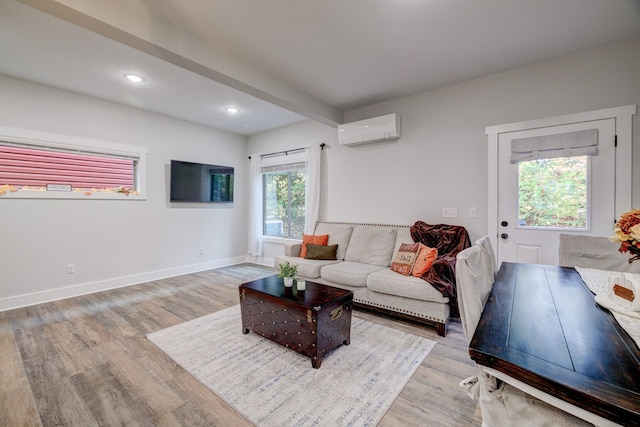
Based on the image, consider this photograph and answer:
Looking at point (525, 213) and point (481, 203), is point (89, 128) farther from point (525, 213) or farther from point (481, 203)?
point (525, 213)

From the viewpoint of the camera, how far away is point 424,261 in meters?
2.88

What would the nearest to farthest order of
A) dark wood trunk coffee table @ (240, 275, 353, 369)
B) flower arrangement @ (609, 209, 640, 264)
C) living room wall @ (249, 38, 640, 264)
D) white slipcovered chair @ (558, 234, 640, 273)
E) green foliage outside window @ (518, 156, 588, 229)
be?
flower arrangement @ (609, 209, 640, 264) → white slipcovered chair @ (558, 234, 640, 273) → dark wood trunk coffee table @ (240, 275, 353, 369) → living room wall @ (249, 38, 640, 264) → green foliage outside window @ (518, 156, 588, 229)

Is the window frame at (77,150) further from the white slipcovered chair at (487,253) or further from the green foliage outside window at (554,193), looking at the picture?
the green foliage outside window at (554,193)

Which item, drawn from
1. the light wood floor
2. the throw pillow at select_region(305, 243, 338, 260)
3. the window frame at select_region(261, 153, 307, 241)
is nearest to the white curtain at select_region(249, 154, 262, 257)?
the window frame at select_region(261, 153, 307, 241)

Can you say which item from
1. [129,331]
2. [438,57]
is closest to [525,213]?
[438,57]

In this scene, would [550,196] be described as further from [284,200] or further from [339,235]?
[284,200]

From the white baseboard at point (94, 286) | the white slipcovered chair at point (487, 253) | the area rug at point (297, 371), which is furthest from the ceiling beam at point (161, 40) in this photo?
the white baseboard at point (94, 286)

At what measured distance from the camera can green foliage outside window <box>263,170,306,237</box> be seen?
17.0 feet

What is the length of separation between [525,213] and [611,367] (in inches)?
103

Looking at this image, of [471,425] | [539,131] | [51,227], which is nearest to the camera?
[471,425]

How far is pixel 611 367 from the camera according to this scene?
783 millimetres

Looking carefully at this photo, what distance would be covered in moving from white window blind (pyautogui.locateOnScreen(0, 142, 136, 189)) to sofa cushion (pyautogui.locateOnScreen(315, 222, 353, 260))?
3.16m

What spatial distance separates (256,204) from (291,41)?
356 centimetres

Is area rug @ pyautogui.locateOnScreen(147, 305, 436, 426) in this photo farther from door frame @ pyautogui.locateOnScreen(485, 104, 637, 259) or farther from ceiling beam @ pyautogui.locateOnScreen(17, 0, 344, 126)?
ceiling beam @ pyautogui.locateOnScreen(17, 0, 344, 126)
